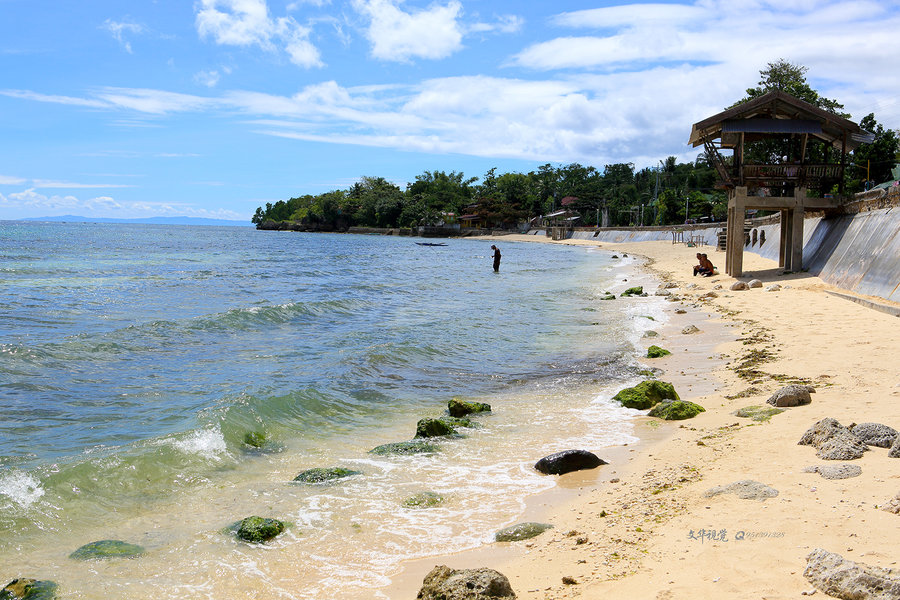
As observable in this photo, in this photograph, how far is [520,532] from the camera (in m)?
5.66

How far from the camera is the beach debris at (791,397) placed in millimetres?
8344

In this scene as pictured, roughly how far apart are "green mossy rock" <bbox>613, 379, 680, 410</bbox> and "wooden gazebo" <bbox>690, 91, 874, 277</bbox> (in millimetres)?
16237

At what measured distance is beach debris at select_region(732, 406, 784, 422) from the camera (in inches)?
320

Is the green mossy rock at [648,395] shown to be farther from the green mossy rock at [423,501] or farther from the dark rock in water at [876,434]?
the green mossy rock at [423,501]

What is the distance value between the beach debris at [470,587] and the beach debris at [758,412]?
500 cm

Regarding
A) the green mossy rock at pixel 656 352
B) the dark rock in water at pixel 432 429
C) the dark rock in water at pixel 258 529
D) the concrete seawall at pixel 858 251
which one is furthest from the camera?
the concrete seawall at pixel 858 251

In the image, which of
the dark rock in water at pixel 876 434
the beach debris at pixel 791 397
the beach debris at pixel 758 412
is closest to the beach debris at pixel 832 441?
the dark rock in water at pixel 876 434

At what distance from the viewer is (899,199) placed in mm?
17562

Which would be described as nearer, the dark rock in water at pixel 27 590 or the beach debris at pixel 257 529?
the dark rock in water at pixel 27 590

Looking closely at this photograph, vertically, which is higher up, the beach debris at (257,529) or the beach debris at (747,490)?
the beach debris at (747,490)

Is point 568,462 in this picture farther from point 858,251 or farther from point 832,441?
point 858,251

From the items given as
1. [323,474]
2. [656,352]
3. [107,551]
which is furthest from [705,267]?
[107,551]

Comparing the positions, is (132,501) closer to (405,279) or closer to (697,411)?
(697,411)

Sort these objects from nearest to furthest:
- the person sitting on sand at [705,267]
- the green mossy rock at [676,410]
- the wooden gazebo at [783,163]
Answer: the green mossy rock at [676,410] < the wooden gazebo at [783,163] < the person sitting on sand at [705,267]
